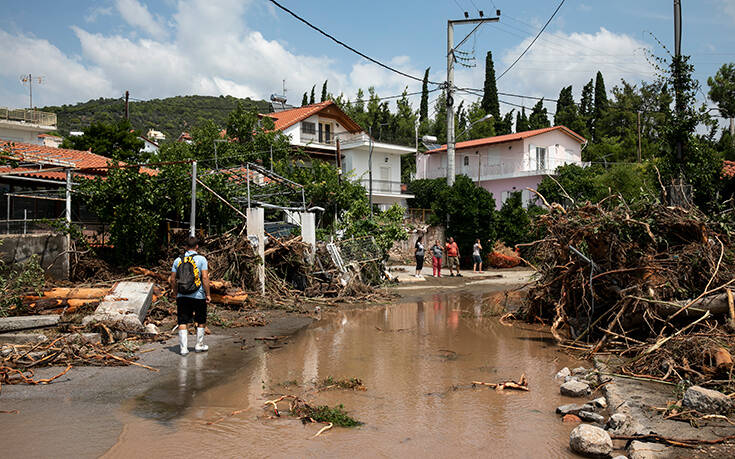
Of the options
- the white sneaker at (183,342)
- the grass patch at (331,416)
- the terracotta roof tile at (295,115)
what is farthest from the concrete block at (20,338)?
the terracotta roof tile at (295,115)

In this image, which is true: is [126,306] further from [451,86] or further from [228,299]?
[451,86]

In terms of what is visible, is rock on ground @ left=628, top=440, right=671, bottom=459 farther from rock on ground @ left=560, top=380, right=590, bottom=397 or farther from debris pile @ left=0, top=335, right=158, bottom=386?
debris pile @ left=0, top=335, right=158, bottom=386

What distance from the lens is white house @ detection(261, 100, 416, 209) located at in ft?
137

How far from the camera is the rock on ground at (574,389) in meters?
7.37

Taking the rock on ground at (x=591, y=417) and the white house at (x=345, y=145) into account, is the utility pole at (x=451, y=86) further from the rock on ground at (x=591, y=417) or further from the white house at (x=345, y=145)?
the rock on ground at (x=591, y=417)

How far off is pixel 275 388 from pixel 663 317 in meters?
6.60

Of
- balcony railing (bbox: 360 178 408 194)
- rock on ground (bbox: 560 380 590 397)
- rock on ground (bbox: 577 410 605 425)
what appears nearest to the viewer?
rock on ground (bbox: 577 410 605 425)

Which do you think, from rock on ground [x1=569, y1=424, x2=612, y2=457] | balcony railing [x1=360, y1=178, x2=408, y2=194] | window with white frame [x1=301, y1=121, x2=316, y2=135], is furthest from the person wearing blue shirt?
balcony railing [x1=360, y1=178, x2=408, y2=194]

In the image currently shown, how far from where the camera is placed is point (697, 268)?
31.7 feet

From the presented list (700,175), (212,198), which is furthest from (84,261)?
(700,175)

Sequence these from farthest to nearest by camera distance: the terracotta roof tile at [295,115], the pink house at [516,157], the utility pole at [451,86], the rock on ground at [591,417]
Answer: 1. the pink house at [516,157]
2. the terracotta roof tile at [295,115]
3. the utility pole at [451,86]
4. the rock on ground at [591,417]

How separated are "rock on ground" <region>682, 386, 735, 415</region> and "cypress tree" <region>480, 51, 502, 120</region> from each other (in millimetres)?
55924

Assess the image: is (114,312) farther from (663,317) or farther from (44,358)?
(663,317)

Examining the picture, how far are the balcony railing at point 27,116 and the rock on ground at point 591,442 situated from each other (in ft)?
174
